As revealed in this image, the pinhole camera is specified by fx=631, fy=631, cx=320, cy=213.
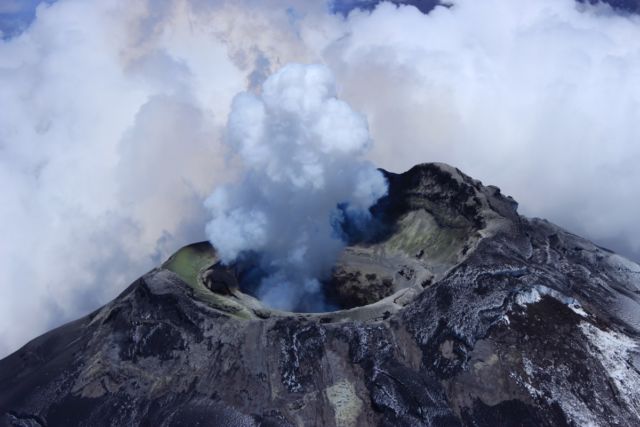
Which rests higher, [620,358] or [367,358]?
[367,358]

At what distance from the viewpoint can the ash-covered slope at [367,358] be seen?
5084 centimetres

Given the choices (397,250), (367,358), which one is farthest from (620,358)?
(397,250)

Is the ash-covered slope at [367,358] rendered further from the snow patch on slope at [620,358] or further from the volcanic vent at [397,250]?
the volcanic vent at [397,250]

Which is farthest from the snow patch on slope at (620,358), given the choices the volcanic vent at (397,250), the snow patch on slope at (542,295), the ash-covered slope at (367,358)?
the volcanic vent at (397,250)

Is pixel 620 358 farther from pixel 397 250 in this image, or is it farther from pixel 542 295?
pixel 397 250

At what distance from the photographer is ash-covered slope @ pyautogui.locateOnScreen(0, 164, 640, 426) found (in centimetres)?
5084

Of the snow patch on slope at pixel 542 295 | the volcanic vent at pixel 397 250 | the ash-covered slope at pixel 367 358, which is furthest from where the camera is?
the volcanic vent at pixel 397 250

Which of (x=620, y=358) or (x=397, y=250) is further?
(x=397, y=250)

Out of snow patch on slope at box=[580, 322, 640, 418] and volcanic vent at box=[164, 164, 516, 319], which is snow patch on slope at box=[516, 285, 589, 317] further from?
volcanic vent at box=[164, 164, 516, 319]

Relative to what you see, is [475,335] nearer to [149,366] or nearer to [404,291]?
[404,291]

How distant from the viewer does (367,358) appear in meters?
54.4

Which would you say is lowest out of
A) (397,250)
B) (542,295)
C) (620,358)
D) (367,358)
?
(620,358)

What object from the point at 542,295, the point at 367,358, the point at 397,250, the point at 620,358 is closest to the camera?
the point at 620,358

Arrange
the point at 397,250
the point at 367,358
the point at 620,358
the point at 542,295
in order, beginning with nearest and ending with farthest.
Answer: the point at 620,358 < the point at 367,358 < the point at 542,295 < the point at 397,250
